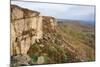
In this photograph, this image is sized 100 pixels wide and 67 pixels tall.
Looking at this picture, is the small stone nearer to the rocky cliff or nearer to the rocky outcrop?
the rocky cliff

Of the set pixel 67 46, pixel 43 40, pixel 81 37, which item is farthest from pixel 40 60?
pixel 81 37

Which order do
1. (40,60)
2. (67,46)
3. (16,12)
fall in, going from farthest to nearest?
(67,46)
(40,60)
(16,12)

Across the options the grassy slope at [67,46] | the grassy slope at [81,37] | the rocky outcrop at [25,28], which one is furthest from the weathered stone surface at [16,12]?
the grassy slope at [81,37]

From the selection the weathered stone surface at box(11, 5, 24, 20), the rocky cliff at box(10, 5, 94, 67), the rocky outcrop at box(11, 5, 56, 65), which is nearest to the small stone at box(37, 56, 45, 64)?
the rocky cliff at box(10, 5, 94, 67)

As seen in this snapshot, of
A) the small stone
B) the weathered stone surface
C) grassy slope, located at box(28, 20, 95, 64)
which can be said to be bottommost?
the small stone

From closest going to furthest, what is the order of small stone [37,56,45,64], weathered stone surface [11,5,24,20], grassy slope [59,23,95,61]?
1. weathered stone surface [11,5,24,20]
2. small stone [37,56,45,64]
3. grassy slope [59,23,95,61]

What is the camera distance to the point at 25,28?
2684mm

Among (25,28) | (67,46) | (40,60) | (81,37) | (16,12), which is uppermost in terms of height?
(16,12)

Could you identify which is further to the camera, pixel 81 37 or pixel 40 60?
pixel 81 37

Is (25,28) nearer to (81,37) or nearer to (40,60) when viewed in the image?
(40,60)

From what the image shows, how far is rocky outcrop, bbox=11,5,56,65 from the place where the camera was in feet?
8.61

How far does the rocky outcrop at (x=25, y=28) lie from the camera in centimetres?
262
